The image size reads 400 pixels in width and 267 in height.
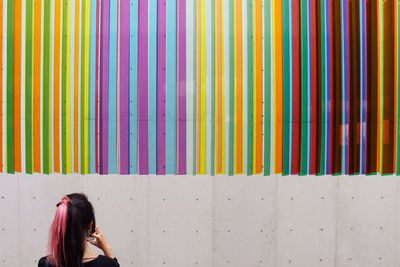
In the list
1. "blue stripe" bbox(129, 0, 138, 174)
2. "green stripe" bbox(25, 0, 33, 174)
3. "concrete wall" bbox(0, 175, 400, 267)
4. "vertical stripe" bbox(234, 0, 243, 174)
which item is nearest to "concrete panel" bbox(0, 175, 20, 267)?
"concrete wall" bbox(0, 175, 400, 267)

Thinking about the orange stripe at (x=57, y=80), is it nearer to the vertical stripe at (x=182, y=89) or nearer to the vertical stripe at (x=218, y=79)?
the vertical stripe at (x=182, y=89)

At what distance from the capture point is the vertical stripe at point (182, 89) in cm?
240

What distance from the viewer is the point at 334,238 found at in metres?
2.41

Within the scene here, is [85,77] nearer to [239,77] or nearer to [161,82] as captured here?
[161,82]

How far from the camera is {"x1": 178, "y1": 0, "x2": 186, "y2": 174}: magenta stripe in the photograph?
2402mm

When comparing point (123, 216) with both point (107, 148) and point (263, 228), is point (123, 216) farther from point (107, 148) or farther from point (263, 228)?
point (263, 228)

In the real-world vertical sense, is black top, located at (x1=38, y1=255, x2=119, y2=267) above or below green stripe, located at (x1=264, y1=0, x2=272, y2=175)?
below

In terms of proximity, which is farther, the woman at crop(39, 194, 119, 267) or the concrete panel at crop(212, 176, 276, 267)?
the concrete panel at crop(212, 176, 276, 267)

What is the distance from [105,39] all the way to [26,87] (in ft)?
1.99

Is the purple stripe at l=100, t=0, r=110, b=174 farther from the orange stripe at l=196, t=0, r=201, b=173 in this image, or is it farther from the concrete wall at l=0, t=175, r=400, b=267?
the orange stripe at l=196, t=0, r=201, b=173

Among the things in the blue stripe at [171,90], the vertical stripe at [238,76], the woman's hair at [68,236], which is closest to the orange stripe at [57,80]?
the blue stripe at [171,90]

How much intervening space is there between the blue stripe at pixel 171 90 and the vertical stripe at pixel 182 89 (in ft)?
0.13

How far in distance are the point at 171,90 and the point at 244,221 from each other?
97 centimetres

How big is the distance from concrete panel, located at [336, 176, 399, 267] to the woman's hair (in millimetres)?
1656
